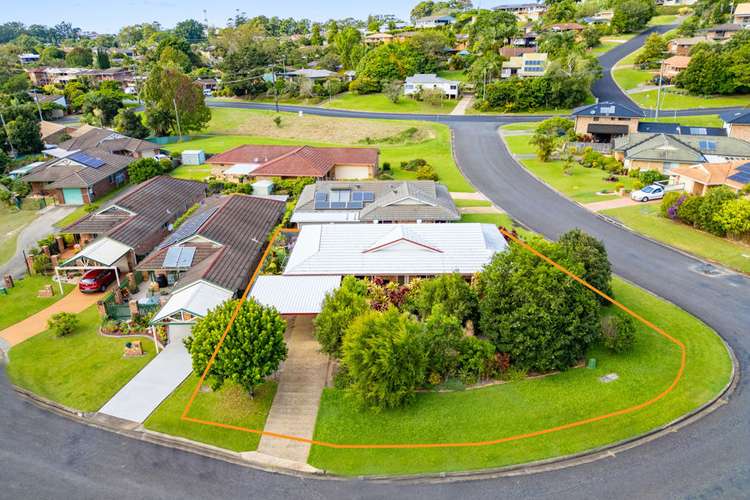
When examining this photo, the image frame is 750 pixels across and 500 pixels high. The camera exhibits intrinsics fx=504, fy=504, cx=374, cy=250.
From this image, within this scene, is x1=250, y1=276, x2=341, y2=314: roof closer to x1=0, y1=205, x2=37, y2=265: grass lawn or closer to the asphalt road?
the asphalt road

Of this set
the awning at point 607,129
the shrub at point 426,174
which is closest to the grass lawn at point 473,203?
the shrub at point 426,174

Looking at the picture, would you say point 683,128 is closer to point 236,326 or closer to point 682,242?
point 682,242

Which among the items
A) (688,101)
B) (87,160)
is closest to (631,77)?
(688,101)

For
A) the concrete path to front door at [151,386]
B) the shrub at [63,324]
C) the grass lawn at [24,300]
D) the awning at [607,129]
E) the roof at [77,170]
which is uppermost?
the awning at [607,129]

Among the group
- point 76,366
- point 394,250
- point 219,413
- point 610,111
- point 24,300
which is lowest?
point 219,413

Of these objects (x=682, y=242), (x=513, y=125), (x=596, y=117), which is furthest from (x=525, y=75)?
(x=682, y=242)

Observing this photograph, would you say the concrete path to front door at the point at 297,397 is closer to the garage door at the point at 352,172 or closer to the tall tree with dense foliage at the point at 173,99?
the garage door at the point at 352,172

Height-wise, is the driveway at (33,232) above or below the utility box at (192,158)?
below

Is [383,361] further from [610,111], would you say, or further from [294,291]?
[610,111]
